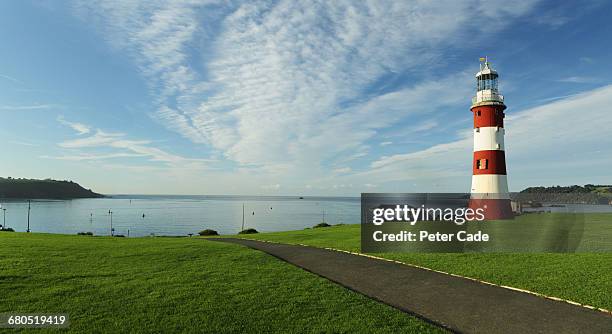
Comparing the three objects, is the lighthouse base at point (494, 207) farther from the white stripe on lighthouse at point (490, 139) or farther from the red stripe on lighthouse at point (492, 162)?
the white stripe on lighthouse at point (490, 139)

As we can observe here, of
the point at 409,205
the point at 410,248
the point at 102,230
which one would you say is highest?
the point at 409,205

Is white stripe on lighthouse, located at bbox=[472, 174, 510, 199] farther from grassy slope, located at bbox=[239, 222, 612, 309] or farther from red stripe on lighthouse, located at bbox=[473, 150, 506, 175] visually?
grassy slope, located at bbox=[239, 222, 612, 309]

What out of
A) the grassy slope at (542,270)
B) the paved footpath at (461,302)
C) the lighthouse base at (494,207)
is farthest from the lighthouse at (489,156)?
the paved footpath at (461,302)

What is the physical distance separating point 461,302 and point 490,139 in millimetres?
20979

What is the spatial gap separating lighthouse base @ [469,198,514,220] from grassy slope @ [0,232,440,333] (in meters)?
17.7

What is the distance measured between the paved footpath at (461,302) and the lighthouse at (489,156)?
1578cm

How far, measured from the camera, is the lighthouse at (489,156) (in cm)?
2502

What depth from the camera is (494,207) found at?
2498cm

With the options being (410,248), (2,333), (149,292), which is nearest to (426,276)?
(410,248)

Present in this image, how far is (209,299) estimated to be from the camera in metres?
8.48

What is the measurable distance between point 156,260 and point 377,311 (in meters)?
9.73

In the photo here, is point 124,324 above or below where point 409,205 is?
below

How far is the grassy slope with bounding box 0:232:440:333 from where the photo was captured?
6.96 m

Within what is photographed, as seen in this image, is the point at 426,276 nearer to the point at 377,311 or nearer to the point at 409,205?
the point at 377,311
